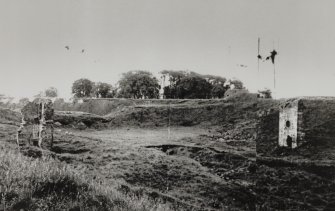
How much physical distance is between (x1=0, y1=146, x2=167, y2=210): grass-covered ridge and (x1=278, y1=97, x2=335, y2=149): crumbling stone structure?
47.6 feet

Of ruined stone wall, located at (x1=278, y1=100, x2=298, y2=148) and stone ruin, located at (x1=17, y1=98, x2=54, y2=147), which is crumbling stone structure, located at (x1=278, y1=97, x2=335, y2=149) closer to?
ruined stone wall, located at (x1=278, y1=100, x2=298, y2=148)

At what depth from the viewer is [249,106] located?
3089cm

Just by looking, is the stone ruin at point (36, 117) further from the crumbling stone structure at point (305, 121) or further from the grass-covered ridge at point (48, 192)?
the crumbling stone structure at point (305, 121)

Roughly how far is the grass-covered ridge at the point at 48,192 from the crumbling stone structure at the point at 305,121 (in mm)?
14520

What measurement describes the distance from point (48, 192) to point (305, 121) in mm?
16232

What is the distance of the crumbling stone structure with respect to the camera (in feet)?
58.2

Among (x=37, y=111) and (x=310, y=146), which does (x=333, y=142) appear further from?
(x=37, y=111)

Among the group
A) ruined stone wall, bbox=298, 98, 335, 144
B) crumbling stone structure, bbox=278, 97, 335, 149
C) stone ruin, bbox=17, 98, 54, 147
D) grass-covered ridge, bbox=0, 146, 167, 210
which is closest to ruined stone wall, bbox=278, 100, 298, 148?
crumbling stone structure, bbox=278, 97, 335, 149

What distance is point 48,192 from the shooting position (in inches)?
198

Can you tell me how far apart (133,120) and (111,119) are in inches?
80.4

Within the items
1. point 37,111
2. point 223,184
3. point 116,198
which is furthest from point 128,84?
point 116,198

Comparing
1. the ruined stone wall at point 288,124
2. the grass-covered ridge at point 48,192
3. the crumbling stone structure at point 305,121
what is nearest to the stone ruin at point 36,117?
the grass-covered ridge at point 48,192

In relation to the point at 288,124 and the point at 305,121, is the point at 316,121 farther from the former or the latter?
the point at 288,124

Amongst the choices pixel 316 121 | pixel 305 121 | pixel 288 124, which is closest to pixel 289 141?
pixel 288 124
